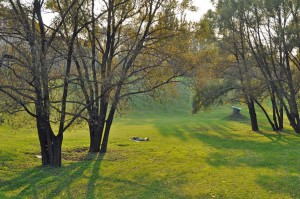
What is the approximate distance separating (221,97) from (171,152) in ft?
46.4

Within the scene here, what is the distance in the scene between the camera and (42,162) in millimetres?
16250

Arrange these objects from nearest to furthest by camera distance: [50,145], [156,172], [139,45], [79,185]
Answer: [79,185], [156,172], [50,145], [139,45]

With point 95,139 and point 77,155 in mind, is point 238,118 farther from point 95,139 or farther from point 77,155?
point 77,155

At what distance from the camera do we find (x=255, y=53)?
31.0 metres

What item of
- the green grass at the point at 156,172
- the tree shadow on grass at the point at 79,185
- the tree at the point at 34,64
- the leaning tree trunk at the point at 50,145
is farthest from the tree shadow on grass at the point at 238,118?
the tree at the point at 34,64

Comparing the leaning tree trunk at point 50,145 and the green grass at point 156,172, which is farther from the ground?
the leaning tree trunk at point 50,145

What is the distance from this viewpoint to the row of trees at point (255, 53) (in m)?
28.8

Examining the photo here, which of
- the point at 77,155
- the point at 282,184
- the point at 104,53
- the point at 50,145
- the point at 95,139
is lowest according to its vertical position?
the point at 282,184

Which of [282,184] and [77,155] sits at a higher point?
[77,155]

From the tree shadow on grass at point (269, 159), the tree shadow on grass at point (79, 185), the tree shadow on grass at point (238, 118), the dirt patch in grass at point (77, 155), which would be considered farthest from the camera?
the tree shadow on grass at point (238, 118)

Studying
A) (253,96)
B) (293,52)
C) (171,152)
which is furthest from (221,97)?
(171,152)

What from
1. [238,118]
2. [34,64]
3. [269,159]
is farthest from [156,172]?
[238,118]

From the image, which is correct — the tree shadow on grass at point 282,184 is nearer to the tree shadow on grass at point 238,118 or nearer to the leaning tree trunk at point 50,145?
the leaning tree trunk at point 50,145

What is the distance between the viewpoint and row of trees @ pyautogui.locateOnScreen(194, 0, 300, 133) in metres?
28.8
